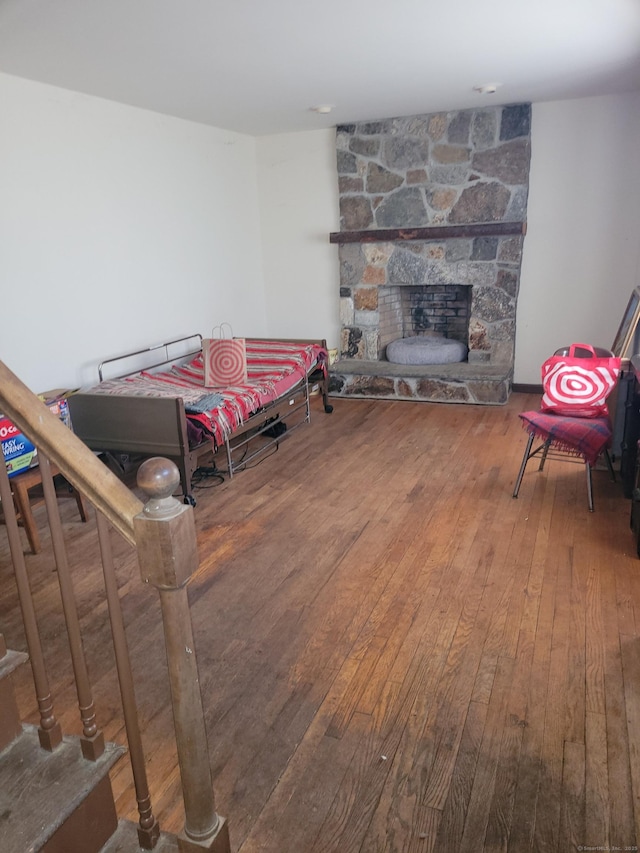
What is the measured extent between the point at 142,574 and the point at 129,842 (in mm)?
689

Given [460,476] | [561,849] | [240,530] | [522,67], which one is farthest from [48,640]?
[522,67]

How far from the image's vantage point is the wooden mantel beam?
497 centimetres

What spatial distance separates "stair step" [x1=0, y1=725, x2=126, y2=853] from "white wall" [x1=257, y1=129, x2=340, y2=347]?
5020 millimetres

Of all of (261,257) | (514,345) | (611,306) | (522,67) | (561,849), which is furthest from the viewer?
(261,257)

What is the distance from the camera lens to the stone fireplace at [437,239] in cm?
500

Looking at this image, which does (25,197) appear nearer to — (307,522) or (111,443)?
(111,443)

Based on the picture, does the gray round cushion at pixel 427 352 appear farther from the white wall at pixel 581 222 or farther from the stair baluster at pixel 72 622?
the stair baluster at pixel 72 622

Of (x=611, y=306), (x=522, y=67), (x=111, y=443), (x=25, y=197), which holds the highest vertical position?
(x=522, y=67)

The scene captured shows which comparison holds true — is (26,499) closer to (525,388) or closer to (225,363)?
(225,363)

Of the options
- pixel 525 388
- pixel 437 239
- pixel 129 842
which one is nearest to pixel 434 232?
pixel 437 239

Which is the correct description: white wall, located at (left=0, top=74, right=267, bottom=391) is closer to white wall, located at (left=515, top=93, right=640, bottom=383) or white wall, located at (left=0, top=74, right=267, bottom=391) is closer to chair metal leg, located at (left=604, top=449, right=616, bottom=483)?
white wall, located at (left=515, top=93, right=640, bottom=383)

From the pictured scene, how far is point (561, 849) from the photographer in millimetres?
1463

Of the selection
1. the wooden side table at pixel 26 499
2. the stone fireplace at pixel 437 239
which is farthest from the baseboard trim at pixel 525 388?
the wooden side table at pixel 26 499

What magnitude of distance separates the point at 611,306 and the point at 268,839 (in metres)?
4.77
